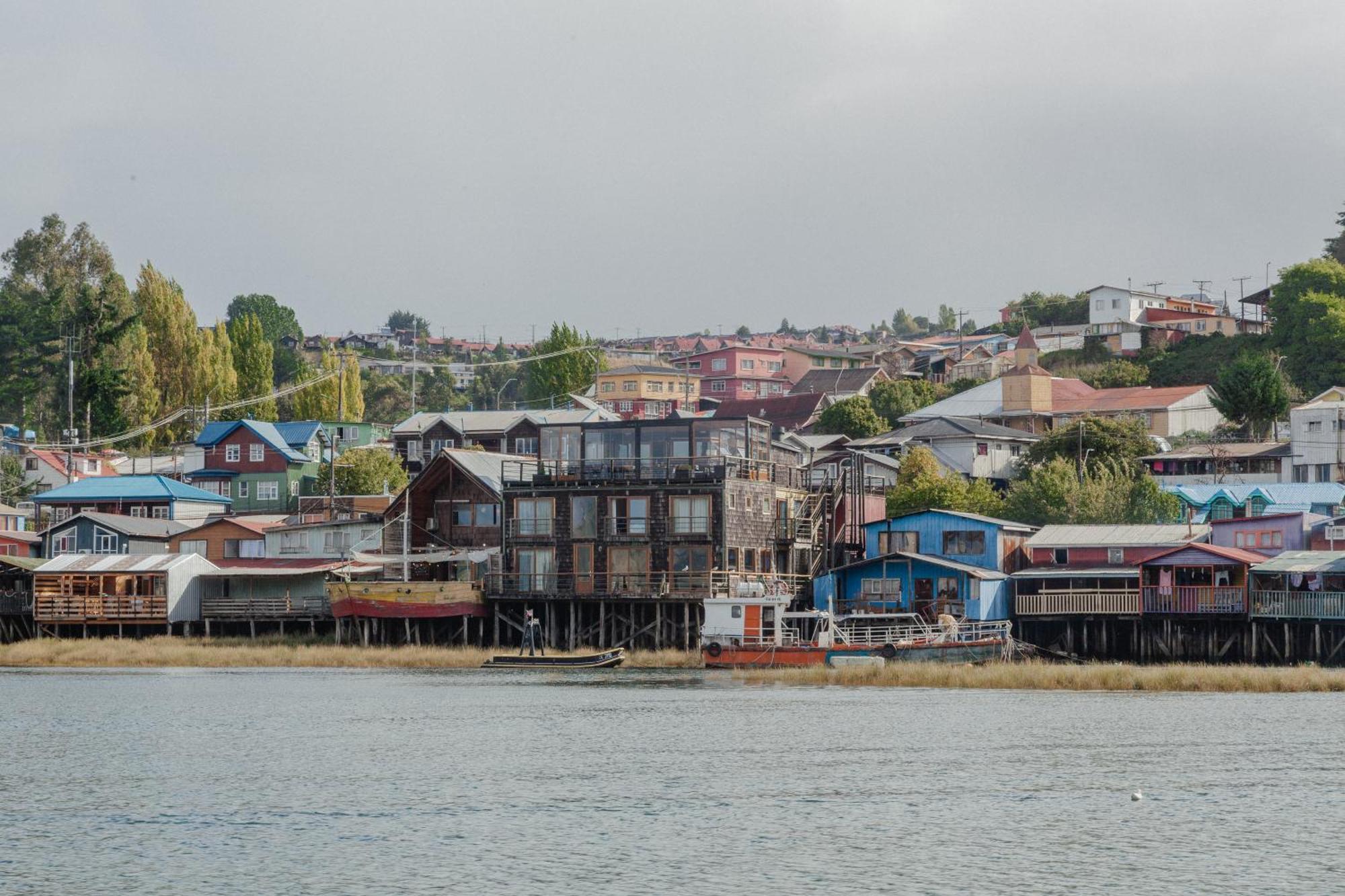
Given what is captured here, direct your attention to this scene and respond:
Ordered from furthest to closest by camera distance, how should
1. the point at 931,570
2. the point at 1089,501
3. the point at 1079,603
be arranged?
the point at 1089,501 < the point at 931,570 < the point at 1079,603

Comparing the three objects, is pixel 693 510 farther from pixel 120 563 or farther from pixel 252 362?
pixel 252 362

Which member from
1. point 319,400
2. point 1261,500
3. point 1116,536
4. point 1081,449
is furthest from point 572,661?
point 319,400

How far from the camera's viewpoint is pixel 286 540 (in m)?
91.2

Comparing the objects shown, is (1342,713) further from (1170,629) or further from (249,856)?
(249,856)

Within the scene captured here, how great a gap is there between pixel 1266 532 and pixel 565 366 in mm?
85863

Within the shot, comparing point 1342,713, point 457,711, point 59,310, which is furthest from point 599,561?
point 59,310

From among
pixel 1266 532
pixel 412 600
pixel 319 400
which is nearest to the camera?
pixel 412 600

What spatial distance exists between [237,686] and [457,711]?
1440 cm

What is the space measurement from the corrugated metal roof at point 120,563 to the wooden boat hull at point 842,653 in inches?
1232

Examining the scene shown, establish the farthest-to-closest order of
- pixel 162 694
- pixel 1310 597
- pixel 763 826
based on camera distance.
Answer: pixel 1310 597
pixel 162 694
pixel 763 826

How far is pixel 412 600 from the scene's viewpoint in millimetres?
78500

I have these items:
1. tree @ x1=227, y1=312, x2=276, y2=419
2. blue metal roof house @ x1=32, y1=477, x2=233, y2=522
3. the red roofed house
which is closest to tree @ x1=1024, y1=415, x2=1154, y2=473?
the red roofed house

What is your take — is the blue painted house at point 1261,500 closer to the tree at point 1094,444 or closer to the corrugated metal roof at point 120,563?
the tree at point 1094,444

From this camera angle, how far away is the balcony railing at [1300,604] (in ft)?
222
